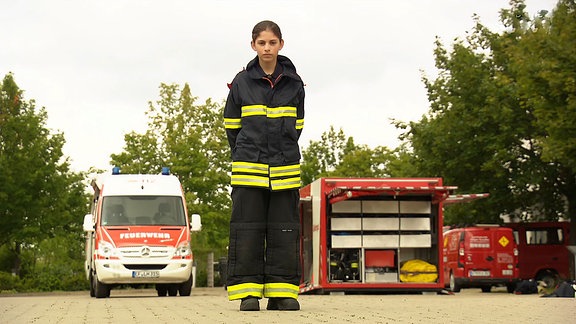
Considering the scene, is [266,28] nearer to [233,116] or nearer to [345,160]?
[233,116]

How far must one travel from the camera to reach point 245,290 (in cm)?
1124

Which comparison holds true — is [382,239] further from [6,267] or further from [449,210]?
[6,267]

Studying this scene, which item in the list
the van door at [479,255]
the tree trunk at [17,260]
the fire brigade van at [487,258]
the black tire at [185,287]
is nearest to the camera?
the black tire at [185,287]

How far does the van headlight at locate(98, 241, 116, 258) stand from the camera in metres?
23.9

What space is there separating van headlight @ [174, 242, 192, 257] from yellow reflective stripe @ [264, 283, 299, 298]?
42.6ft

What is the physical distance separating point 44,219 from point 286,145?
38346mm

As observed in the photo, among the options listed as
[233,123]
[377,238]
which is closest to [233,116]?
[233,123]

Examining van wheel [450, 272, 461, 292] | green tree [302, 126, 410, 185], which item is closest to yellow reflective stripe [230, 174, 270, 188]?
van wheel [450, 272, 461, 292]

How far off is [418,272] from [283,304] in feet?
50.4

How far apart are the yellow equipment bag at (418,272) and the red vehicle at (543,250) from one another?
42.1 ft

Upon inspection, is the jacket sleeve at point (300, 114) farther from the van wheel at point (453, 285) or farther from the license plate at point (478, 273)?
the van wheel at point (453, 285)

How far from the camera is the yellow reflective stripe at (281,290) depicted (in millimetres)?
11305

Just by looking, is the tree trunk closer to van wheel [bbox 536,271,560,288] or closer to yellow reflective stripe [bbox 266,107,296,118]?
van wheel [bbox 536,271,560,288]

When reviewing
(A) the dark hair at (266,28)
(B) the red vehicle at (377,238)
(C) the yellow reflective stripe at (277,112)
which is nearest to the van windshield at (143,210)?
(B) the red vehicle at (377,238)
